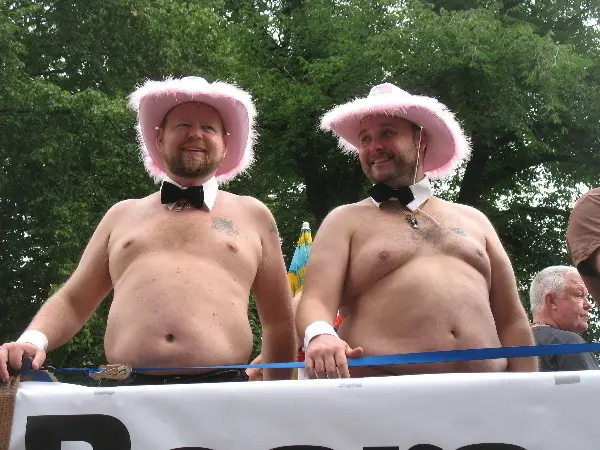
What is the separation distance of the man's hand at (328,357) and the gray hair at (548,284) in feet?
10.1

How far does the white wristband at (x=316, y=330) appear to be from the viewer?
8.96ft

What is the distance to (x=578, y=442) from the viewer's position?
2.32m

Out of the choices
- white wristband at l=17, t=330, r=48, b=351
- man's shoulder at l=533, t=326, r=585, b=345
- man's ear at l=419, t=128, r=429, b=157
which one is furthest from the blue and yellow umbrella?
white wristband at l=17, t=330, r=48, b=351

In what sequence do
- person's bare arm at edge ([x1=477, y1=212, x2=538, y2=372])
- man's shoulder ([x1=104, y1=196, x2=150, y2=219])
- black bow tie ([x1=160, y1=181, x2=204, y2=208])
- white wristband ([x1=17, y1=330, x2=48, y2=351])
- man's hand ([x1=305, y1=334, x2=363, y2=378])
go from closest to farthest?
man's hand ([x1=305, y1=334, x2=363, y2=378]) < white wristband ([x1=17, y1=330, x2=48, y2=351]) < person's bare arm at edge ([x1=477, y1=212, x2=538, y2=372]) < black bow tie ([x1=160, y1=181, x2=204, y2=208]) < man's shoulder ([x1=104, y1=196, x2=150, y2=219])

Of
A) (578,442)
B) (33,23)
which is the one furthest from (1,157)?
(578,442)

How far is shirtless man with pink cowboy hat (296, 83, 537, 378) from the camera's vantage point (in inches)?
116

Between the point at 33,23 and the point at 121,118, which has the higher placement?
the point at 33,23

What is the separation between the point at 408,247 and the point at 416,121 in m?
0.56

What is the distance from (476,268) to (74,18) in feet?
45.3

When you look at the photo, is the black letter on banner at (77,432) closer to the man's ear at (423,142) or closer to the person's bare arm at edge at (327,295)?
the person's bare arm at edge at (327,295)

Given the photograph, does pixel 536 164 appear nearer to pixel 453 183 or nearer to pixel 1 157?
pixel 453 183

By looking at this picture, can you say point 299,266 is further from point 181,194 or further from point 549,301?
point 181,194

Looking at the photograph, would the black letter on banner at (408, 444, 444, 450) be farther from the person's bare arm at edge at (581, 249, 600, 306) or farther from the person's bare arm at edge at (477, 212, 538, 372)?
the person's bare arm at edge at (581, 249, 600, 306)

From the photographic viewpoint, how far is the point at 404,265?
10.2 feet
